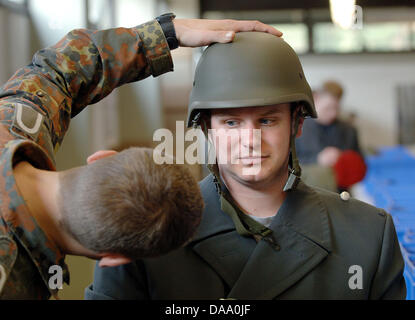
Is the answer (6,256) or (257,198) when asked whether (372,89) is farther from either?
(6,256)

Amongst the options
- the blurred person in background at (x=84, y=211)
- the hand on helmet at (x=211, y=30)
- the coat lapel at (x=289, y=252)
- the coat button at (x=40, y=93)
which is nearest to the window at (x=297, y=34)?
the hand on helmet at (x=211, y=30)

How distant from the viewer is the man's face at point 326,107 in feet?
6.42

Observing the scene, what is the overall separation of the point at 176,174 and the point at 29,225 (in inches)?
8.5

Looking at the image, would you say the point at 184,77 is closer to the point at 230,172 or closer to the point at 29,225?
the point at 230,172

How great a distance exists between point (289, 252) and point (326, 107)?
1113 mm

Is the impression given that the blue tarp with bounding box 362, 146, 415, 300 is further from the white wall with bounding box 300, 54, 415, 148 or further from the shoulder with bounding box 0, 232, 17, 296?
the shoulder with bounding box 0, 232, 17, 296

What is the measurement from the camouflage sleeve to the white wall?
11.4ft

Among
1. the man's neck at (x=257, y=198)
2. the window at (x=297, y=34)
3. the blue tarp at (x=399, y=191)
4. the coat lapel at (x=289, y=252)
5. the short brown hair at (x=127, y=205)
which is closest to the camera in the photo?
the short brown hair at (x=127, y=205)

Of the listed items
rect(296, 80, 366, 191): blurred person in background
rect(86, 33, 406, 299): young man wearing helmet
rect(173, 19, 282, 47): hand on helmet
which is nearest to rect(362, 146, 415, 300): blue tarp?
rect(296, 80, 366, 191): blurred person in background

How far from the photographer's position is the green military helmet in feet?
3.37

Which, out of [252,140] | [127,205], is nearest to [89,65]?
[252,140]

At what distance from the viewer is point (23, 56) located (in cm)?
188

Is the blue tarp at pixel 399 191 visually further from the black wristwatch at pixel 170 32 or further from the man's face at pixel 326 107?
the black wristwatch at pixel 170 32
